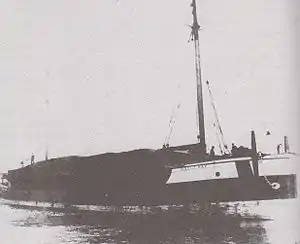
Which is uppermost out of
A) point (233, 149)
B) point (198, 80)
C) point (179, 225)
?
point (198, 80)

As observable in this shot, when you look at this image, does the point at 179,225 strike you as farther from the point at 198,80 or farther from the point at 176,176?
the point at 198,80

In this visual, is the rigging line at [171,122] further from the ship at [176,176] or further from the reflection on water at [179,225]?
the reflection on water at [179,225]

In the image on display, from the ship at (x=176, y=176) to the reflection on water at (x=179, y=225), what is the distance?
0.06 feet

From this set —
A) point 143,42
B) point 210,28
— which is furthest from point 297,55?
point 143,42

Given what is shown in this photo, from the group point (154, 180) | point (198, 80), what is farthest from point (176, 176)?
point (198, 80)

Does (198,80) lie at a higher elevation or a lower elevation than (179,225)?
higher

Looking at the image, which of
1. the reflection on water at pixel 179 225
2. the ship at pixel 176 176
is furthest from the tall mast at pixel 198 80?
the reflection on water at pixel 179 225

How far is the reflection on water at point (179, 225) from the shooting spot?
0.82 m

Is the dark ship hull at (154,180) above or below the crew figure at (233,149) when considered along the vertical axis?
below

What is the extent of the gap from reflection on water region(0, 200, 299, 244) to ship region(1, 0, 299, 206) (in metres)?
0.02

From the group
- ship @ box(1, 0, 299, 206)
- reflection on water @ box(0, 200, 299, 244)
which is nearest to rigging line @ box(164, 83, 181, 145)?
ship @ box(1, 0, 299, 206)

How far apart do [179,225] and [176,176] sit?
0.25 feet

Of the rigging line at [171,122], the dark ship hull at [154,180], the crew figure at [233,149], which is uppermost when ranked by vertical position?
the rigging line at [171,122]

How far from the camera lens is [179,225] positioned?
2.72ft
